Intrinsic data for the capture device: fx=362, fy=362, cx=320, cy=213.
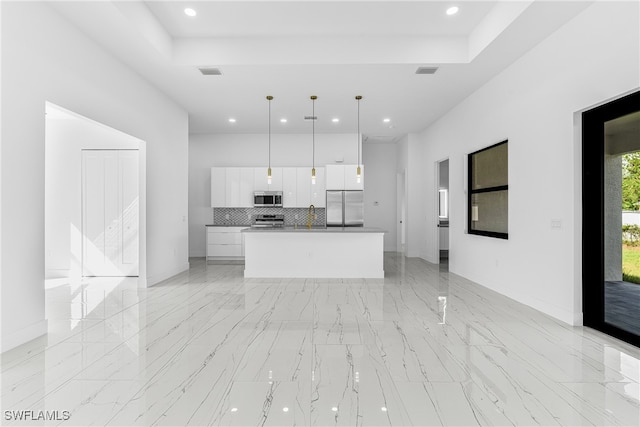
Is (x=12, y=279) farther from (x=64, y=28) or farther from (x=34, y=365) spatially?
(x=64, y=28)

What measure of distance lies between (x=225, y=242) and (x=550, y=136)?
21.6 feet

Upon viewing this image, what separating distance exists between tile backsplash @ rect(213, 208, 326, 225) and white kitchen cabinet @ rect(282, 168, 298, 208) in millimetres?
319

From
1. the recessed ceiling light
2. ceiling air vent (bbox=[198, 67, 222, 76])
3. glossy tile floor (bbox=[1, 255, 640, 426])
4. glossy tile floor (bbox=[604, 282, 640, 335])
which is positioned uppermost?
the recessed ceiling light

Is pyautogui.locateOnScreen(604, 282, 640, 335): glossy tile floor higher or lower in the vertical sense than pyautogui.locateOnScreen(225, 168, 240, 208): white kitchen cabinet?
lower

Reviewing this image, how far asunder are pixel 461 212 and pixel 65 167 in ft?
22.5

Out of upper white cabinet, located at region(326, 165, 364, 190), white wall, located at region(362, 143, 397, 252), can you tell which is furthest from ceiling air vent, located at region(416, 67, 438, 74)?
white wall, located at region(362, 143, 397, 252)

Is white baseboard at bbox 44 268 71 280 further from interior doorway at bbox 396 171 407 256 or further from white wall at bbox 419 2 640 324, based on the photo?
interior doorway at bbox 396 171 407 256

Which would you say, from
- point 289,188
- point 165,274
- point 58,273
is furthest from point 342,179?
point 58,273

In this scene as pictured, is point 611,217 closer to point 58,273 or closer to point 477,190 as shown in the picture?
point 477,190

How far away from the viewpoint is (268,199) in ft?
27.6

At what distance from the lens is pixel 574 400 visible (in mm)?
2145

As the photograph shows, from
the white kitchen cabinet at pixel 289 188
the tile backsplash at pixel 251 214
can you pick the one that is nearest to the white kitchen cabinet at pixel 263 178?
the white kitchen cabinet at pixel 289 188

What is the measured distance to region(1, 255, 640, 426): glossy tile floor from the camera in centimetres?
202

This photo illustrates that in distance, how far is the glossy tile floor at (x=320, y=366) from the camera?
79.7 inches
